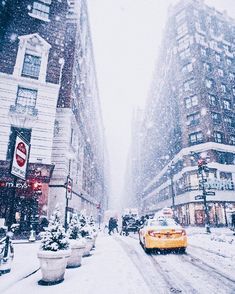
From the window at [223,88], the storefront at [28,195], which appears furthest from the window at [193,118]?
the storefront at [28,195]

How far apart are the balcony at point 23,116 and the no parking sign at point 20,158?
1430 centimetres

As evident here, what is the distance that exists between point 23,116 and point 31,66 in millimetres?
5277

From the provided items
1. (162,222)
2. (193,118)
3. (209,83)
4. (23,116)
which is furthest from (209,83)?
(162,222)

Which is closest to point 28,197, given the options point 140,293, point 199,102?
point 140,293

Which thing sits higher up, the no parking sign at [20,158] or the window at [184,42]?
the window at [184,42]

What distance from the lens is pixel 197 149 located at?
38750mm

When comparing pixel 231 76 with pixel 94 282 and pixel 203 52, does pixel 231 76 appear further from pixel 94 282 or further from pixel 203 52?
pixel 94 282

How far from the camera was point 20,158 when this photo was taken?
7.35 meters

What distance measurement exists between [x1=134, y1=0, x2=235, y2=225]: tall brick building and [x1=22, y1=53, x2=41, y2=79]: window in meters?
20.1

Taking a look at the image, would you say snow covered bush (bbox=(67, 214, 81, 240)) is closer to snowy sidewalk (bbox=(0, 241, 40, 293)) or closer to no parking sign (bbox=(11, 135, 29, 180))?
snowy sidewalk (bbox=(0, 241, 40, 293))

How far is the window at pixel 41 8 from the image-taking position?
2526 cm

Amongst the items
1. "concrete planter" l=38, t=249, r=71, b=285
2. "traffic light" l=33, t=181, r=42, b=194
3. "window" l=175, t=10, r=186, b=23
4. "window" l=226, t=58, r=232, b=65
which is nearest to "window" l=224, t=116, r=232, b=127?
"window" l=226, t=58, r=232, b=65

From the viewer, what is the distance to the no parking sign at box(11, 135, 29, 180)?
6955 millimetres

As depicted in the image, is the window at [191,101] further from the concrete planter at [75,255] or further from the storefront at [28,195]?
the concrete planter at [75,255]
